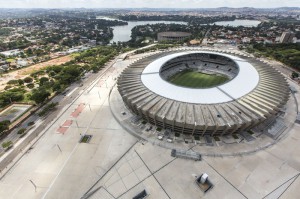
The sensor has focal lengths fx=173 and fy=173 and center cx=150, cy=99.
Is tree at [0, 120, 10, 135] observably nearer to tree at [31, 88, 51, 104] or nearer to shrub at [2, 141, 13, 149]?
shrub at [2, 141, 13, 149]

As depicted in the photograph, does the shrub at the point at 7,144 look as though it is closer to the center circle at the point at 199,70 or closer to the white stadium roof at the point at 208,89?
the white stadium roof at the point at 208,89

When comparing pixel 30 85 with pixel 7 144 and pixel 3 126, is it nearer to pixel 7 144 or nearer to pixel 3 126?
pixel 3 126

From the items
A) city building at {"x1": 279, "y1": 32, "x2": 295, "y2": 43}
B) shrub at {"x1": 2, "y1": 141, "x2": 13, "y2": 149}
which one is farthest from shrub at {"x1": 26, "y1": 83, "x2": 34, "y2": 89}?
city building at {"x1": 279, "y1": 32, "x2": 295, "y2": 43}

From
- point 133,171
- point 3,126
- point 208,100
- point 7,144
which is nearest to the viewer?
point 133,171

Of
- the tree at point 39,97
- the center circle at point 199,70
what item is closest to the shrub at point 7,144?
the tree at point 39,97

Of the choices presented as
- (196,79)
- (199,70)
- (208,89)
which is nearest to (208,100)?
(208,89)

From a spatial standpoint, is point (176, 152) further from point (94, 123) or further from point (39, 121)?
point (39, 121)

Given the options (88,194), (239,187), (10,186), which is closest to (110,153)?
(88,194)
